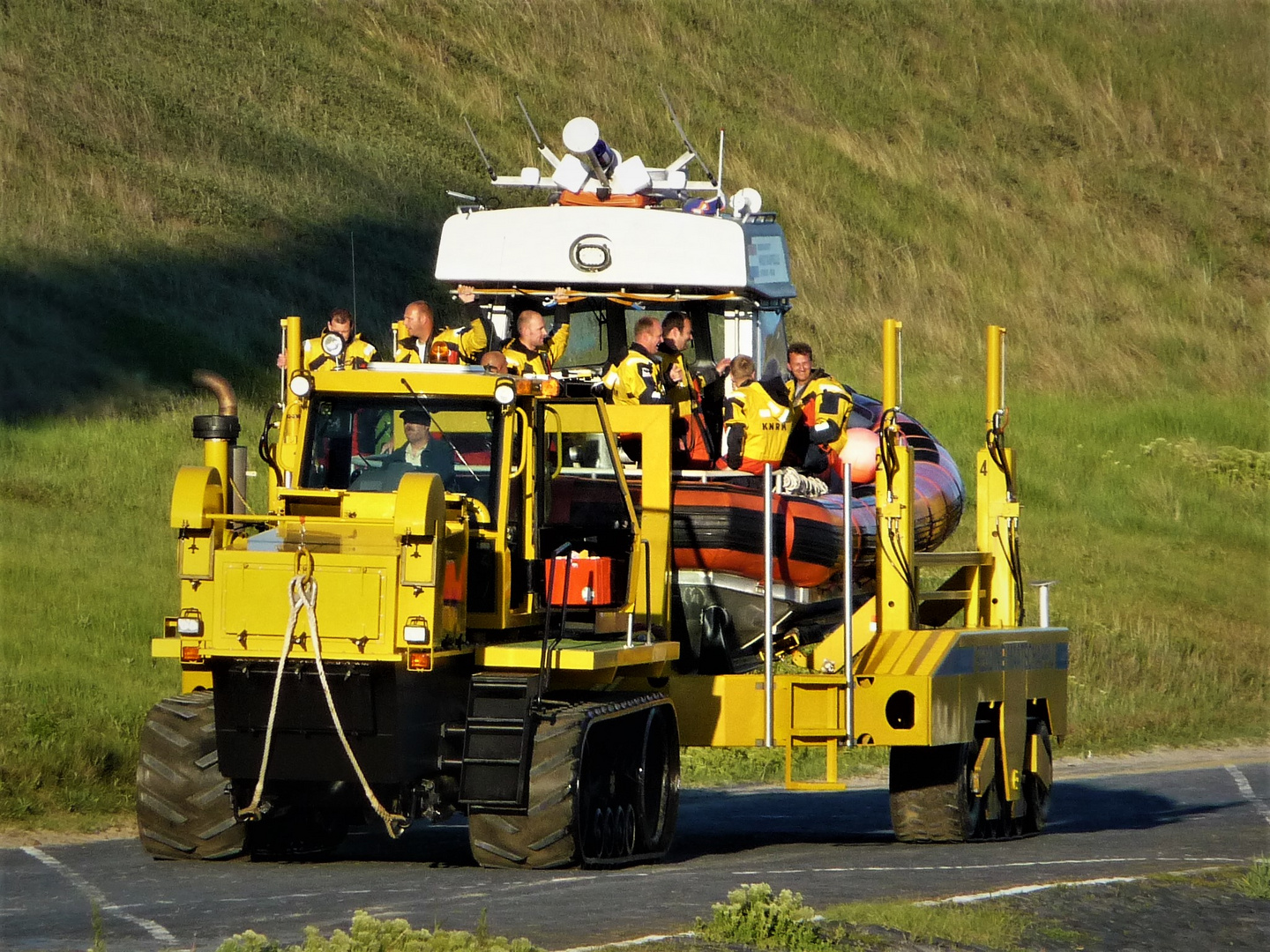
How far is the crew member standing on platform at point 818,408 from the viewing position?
1325 centimetres

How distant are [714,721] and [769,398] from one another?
2.03m

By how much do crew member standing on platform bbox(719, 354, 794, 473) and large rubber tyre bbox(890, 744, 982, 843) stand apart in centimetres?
197

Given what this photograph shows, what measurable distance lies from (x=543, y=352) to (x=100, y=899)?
4571 millimetres

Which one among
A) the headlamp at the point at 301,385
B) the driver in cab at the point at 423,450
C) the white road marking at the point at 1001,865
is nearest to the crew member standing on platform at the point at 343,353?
the headlamp at the point at 301,385

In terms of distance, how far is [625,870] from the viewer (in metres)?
11.1

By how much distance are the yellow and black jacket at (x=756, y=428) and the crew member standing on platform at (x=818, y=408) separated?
0.23 meters

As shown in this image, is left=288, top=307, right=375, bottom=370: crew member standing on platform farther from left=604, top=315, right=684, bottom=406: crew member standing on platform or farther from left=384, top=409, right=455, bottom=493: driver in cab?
left=604, top=315, right=684, bottom=406: crew member standing on platform

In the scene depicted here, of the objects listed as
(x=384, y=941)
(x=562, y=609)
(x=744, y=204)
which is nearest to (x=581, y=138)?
(x=744, y=204)

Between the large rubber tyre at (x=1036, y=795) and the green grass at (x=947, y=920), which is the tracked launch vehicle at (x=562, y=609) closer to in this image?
the large rubber tyre at (x=1036, y=795)

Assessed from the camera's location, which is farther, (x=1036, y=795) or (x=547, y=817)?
(x=1036, y=795)

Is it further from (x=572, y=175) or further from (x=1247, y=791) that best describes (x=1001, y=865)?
(x=1247, y=791)

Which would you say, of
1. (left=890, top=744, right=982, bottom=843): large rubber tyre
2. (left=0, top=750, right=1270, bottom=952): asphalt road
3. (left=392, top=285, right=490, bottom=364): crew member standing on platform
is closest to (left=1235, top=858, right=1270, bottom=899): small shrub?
(left=0, top=750, right=1270, bottom=952): asphalt road

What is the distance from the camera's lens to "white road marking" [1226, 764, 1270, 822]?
51.8 ft

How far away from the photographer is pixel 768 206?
38.6m
